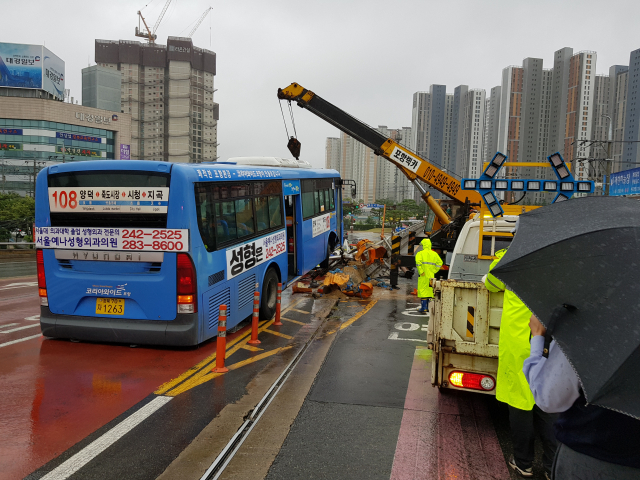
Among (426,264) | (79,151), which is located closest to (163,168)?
(426,264)

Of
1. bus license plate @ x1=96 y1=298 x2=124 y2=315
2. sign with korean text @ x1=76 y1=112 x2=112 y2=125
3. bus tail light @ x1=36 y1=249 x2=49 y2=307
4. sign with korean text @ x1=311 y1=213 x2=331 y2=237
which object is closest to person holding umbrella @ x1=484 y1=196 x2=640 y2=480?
bus license plate @ x1=96 y1=298 x2=124 y2=315

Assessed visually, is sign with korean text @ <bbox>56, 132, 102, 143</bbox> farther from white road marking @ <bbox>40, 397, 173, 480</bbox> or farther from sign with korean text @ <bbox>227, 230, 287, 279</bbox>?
white road marking @ <bbox>40, 397, 173, 480</bbox>

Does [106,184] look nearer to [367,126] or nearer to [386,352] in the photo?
[386,352]

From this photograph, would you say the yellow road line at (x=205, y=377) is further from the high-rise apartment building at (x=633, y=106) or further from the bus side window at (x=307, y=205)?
the high-rise apartment building at (x=633, y=106)

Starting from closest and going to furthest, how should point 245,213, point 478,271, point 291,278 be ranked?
point 478,271 → point 245,213 → point 291,278

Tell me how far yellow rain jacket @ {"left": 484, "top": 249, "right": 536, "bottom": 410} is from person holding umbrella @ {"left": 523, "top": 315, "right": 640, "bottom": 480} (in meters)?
1.44

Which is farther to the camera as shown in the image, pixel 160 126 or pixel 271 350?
pixel 160 126

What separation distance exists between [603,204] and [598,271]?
0.47 m

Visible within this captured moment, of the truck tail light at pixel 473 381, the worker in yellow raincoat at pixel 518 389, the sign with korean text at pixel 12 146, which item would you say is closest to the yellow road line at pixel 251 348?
the truck tail light at pixel 473 381

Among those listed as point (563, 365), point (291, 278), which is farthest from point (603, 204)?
point (291, 278)

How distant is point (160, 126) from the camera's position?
122 meters

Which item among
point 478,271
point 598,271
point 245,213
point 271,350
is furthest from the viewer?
point 245,213

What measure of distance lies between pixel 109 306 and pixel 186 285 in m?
1.22

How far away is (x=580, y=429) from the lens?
2.18 metres
